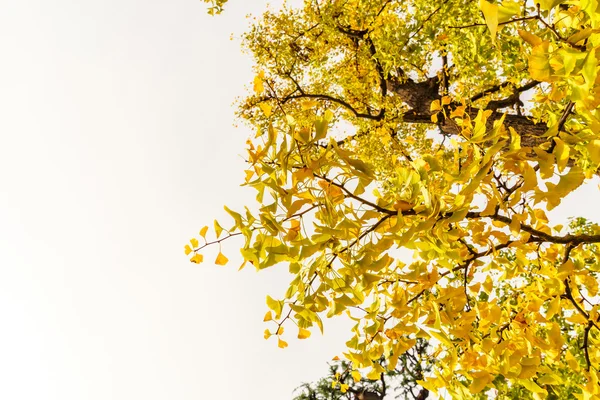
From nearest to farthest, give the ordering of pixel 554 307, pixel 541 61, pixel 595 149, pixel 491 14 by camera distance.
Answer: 1. pixel 491 14
2. pixel 541 61
3. pixel 595 149
4. pixel 554 307

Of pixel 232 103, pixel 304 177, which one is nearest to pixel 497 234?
pixel 304 177

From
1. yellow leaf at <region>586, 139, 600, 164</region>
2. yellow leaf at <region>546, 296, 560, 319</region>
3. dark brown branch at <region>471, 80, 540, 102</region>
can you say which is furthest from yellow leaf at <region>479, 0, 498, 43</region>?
dark brown branch at <region>471, 80, 540, 102</region>

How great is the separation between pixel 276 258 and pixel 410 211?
50 centimetres

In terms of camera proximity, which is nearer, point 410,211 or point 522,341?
point 410,211

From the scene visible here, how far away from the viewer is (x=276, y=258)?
55.2 inches

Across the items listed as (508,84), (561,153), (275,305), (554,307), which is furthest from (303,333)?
(508,84)

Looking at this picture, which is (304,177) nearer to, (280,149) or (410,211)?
(280,149)

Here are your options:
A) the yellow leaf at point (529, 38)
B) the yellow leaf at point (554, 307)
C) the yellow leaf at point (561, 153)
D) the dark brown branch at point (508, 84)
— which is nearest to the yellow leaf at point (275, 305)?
the yellow leaf at point (561, 153)

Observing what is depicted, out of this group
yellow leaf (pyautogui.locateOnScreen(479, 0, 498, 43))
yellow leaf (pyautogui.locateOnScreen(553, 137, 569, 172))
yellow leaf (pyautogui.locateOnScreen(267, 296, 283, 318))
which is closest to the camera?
yellow leaf (pyautogui.locateOnScreen(479, 0, 498, 43))

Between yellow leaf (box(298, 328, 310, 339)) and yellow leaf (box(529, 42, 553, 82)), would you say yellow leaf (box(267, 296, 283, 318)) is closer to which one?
yellow leaf (box(298, 328, 310, 339))

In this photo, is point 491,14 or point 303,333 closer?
point 491,14

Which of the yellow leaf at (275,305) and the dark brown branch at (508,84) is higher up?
the dark brown branch at (508,84)

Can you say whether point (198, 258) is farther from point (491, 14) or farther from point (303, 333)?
point (491, 14)

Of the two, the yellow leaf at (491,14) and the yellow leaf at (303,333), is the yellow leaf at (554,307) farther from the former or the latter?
the yellow leaf at (491,14)
